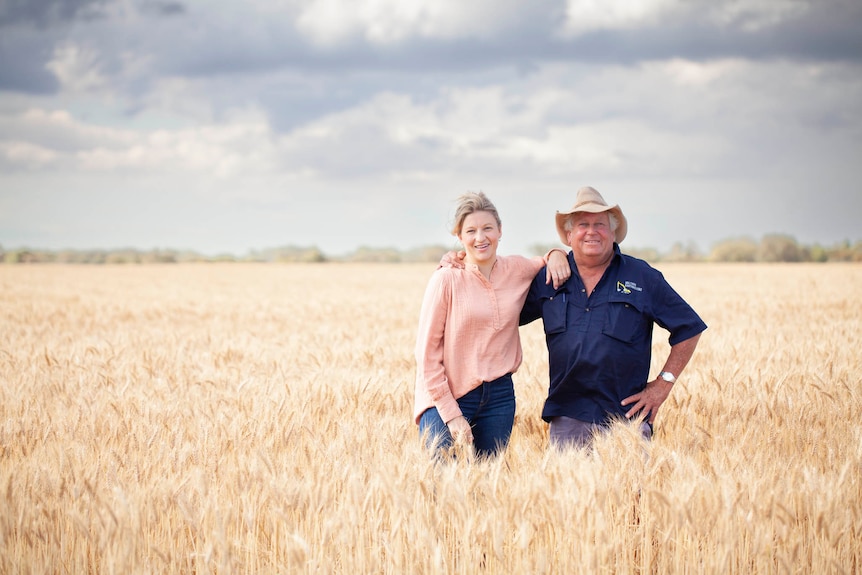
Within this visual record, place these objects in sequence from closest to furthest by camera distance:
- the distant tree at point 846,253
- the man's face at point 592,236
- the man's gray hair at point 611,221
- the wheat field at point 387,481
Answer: the wheat field at point 387,481, the man's face at point 592,236, the man's gray hair at point 611,221, the distant tree at point 846,253

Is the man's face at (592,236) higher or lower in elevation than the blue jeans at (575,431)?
higher

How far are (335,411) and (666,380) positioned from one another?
204 cm

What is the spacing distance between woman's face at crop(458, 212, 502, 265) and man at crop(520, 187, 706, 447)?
49 cm

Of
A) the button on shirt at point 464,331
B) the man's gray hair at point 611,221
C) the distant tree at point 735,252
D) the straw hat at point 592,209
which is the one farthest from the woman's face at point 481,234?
the distant tree at point 735,252

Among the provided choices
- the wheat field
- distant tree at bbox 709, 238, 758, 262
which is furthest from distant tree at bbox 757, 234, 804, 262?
the wheat field

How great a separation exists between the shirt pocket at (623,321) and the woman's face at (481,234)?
744 mm

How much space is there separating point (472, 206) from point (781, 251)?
54.1m

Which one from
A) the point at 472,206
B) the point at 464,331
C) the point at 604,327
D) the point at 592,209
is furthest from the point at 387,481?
the point at 592,209

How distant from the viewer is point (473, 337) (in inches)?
145

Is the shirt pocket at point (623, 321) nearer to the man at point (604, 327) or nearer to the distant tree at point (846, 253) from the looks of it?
the man at point (604, 327)

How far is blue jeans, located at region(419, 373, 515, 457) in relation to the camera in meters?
3.69

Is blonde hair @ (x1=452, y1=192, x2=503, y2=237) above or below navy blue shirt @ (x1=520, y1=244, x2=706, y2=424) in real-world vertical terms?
above

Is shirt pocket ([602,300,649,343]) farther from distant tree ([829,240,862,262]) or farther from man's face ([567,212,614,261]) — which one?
distant tree ([829,240,862,262])

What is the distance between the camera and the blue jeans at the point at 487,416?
12.1 ft
